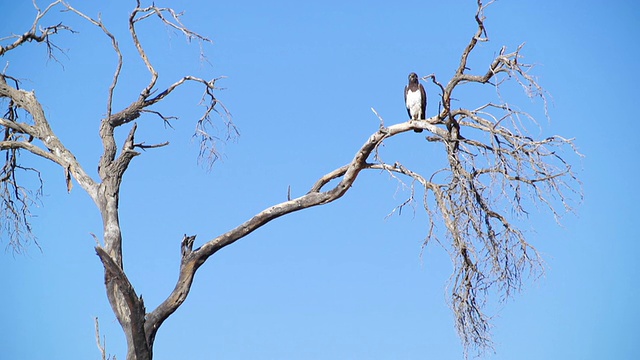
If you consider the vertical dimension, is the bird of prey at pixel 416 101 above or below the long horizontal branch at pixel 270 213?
above

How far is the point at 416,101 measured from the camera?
8914 mm

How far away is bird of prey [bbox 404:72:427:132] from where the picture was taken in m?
8.88

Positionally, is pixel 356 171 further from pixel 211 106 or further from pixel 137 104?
pixel 137 104

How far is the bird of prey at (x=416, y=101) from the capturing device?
8883mm

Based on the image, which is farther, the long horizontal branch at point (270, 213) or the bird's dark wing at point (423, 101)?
the bird's dark wing at point (423, 101)

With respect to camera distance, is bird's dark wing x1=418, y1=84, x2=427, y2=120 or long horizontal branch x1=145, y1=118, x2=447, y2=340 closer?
long horizontal branch x1=145, y1=118, x2=447, y2=340

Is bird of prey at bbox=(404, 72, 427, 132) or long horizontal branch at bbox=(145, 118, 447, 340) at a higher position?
bird of prey at bbox=(404, 72, 427, 132)

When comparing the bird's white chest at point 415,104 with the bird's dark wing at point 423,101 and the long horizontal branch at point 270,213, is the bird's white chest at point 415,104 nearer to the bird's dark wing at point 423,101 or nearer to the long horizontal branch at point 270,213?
the bird's dark wing at point 423,101

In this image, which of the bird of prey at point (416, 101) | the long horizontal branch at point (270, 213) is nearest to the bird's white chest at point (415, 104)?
the bird of prey at point (416, 101)

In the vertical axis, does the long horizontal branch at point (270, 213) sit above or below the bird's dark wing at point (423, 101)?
below

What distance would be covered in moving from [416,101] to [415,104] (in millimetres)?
39

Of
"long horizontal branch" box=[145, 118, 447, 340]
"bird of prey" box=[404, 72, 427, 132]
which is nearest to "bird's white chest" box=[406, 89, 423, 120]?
"bird of prey" box=[404, 72, 427, 132]

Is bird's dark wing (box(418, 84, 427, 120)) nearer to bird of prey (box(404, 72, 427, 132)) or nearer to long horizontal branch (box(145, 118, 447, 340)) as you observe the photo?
bird of prey (box(404, 72, 427, 132))

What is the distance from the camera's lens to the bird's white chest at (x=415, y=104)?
8891 mm
